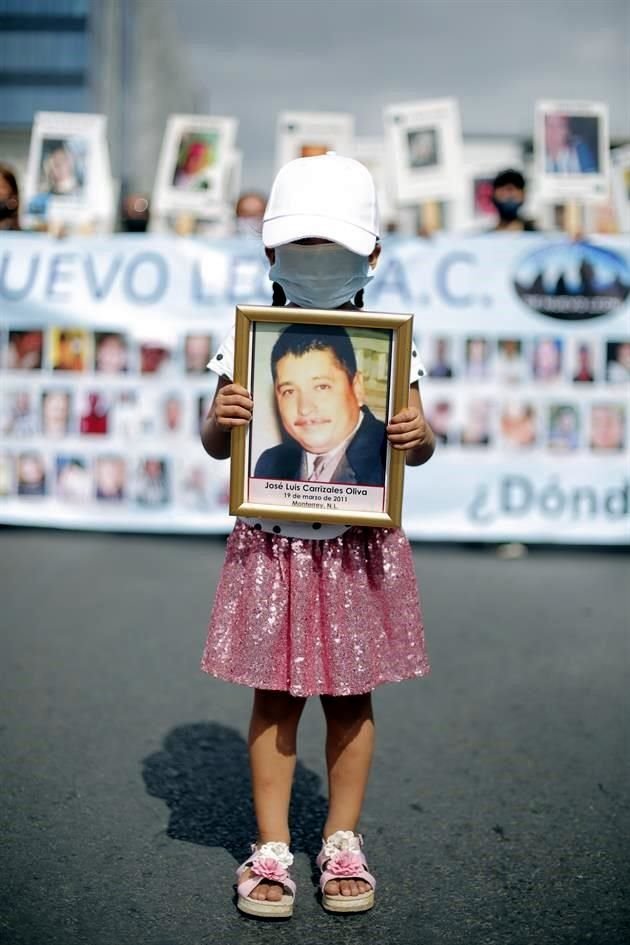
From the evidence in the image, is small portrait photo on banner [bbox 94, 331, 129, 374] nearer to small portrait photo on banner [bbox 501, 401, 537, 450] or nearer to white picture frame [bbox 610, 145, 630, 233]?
small portrait photo on banner [bbox 501, 401, 537, 450]

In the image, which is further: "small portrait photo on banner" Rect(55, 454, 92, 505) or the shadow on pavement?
"small portrait photo on banner" Rect(55, 454, 92, 505)

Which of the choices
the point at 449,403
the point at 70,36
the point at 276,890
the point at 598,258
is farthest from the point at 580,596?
the point at 70,36

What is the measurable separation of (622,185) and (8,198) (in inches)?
150

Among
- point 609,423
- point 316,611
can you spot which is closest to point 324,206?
point 316,611

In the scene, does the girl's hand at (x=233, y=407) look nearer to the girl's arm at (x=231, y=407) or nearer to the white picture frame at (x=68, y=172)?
the girl's arm at (x=231, y=407)

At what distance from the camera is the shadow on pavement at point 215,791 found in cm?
326

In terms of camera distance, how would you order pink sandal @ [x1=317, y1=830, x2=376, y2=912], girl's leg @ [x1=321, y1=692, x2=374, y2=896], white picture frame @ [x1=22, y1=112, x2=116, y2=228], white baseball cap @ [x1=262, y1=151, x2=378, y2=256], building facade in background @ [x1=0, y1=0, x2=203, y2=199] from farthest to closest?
building facade in background @ [x1=0, y1=0, x2=203, y2=199] → white picture frame @ [x1=22, y1=112, x2=116, y2=228] → girl's leg @ [x1=321, y1=692, x2=374, y2=896] → pink sandal @ [x1=317, y1=830, x2=376, y2=912] → white baseball cap @ [x1=262, y1=151, x2=378, y2=256]

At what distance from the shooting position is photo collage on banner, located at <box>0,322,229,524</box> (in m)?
7.63

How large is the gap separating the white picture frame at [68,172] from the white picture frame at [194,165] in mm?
446

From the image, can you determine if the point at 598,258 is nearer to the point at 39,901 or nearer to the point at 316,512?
the point at 316,512

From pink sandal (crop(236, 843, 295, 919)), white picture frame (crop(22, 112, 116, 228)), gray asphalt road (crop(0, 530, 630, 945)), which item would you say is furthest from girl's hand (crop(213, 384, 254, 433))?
white picture frame (crop(22, 112, 116, 228))

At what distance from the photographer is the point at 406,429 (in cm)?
273

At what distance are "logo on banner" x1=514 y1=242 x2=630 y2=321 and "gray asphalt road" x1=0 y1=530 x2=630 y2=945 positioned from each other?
200 cm

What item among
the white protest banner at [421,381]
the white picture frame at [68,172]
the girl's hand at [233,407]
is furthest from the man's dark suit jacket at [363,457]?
the white picture frame at [68,172]
